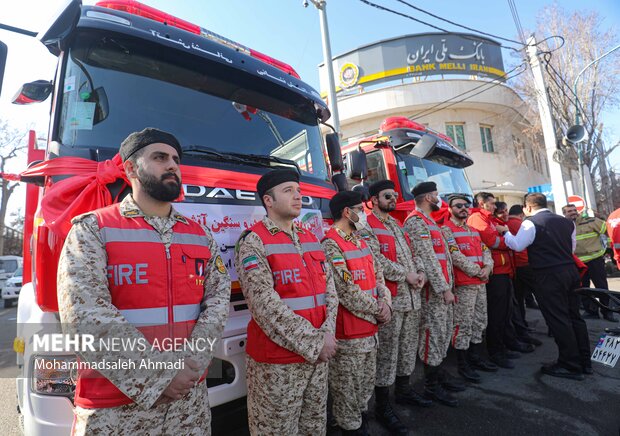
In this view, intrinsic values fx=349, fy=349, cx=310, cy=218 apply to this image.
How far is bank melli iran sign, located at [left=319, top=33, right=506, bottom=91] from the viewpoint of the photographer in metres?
19.6

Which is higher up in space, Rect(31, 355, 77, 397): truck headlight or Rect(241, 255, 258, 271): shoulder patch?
Rect(241, 255, 258, 271): shoulder patch

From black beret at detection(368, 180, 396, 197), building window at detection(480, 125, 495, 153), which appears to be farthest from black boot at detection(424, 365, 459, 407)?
building window at detection(480, 125, 495, 153)

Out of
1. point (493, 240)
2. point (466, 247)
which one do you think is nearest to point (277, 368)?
point (466, 247)

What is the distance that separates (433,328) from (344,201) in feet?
5.50

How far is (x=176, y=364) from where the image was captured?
4.79 ft

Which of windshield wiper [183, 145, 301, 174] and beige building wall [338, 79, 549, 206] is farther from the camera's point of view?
beige building wall [338, 79, 549, 206]

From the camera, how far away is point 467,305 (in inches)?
154

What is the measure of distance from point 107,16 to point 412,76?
65.3 ft

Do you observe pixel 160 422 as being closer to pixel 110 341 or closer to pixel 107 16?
pixel 110 341

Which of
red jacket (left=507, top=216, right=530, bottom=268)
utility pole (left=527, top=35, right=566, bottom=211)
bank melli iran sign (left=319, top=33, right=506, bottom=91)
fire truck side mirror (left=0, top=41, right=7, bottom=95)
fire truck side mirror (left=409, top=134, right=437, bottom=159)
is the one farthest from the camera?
bank melli iran sign (left=319, top=33, right=506, bottom=91)

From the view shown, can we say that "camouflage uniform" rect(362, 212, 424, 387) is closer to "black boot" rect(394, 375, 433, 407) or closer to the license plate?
"black boot" rect(394, 375, 433, 407)

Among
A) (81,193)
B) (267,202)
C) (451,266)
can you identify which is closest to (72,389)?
(81,193)

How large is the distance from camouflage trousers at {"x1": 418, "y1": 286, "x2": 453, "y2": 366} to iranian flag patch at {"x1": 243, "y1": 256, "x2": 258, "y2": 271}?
2.20 metres

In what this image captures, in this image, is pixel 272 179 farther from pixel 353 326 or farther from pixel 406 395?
pixel 406 395
